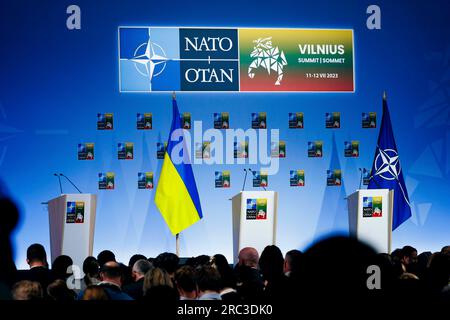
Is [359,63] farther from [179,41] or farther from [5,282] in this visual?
[5,282]

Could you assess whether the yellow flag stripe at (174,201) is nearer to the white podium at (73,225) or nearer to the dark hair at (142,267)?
the white podium at (73,225)

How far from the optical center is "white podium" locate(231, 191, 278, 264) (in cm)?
754

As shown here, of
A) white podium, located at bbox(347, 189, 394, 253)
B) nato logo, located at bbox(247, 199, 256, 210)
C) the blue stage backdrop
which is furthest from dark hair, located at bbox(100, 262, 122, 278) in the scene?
the blue stage backdrop

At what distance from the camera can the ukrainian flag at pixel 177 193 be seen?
7.92 metres

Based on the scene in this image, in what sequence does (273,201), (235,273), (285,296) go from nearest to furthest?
1. (285,296)
2. (235,273)
3. (273,201)

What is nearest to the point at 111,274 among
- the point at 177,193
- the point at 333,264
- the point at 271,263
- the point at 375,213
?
the point at 271,263

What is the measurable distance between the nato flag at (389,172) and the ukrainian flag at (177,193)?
2.08 m

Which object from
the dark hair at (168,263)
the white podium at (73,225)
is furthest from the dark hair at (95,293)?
the white podium at (73,225)

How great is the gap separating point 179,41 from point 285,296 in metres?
7.32

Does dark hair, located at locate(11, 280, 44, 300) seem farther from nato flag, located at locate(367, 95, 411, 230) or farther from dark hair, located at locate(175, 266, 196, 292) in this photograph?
nato flag, located at locate(367, 95, 411, 230)

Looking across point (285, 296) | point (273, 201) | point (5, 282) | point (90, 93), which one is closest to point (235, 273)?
point (5, 282)

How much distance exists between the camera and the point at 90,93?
27.1ft

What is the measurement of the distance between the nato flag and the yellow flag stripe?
212 centimetres

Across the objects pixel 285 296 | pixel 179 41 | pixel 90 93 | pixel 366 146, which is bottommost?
pixel 285 296
